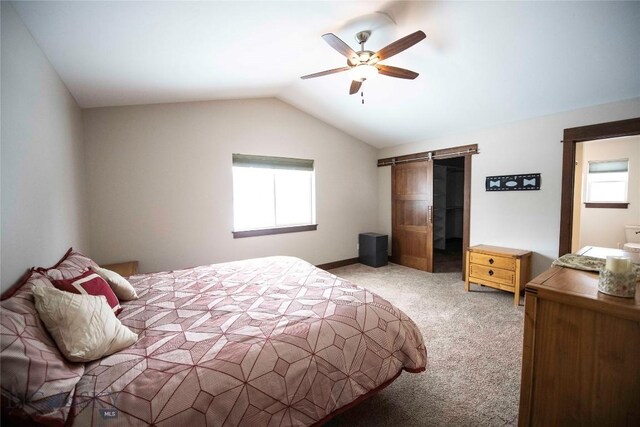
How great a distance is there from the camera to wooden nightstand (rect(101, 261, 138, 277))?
2.69 metres

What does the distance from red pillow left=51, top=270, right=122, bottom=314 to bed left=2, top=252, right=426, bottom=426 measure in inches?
4.4

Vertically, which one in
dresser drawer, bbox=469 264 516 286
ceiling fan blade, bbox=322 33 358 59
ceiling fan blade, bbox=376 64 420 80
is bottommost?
dresser drawer, bbox=469 264 516 286

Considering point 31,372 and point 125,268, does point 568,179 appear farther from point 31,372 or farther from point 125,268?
point 125,268

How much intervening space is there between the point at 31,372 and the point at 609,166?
23.4ft

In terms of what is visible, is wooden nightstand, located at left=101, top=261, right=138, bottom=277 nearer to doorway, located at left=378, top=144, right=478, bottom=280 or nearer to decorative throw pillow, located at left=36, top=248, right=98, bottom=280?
decorative throw pillow, located at left=36, top=248, right=98, bottom=280

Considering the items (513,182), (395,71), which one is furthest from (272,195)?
(513,182)

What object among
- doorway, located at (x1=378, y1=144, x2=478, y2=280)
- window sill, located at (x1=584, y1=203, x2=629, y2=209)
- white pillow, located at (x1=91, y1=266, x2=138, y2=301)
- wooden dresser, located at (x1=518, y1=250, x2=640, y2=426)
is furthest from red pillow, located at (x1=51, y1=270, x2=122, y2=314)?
window sill, located at (x1=584, y1=203, x2=629, y2=209)

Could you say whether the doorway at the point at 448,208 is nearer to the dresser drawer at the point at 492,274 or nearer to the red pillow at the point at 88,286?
the dresser drawer at the point at 492,274

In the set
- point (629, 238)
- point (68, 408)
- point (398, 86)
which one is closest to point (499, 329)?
point (398, 86)

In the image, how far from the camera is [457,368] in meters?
1.98

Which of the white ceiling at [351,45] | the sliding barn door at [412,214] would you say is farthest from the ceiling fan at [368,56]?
the sliding barn door at [412,214]

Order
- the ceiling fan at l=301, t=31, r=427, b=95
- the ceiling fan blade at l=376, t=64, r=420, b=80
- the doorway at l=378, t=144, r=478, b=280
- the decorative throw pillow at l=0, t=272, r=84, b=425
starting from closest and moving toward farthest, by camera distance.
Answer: the decorative throw pillow at l=0, t=272, r=84, b=425 → the ceiling fan at l=301, t=31, r=427, b=95 → the ceiling fan blade at l=376, t=64, r=420, b=80 → the doorway at l=378, t=144, r=478, b=280

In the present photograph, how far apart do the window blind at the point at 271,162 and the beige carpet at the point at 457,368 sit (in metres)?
2.26

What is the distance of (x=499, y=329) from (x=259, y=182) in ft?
11.2
